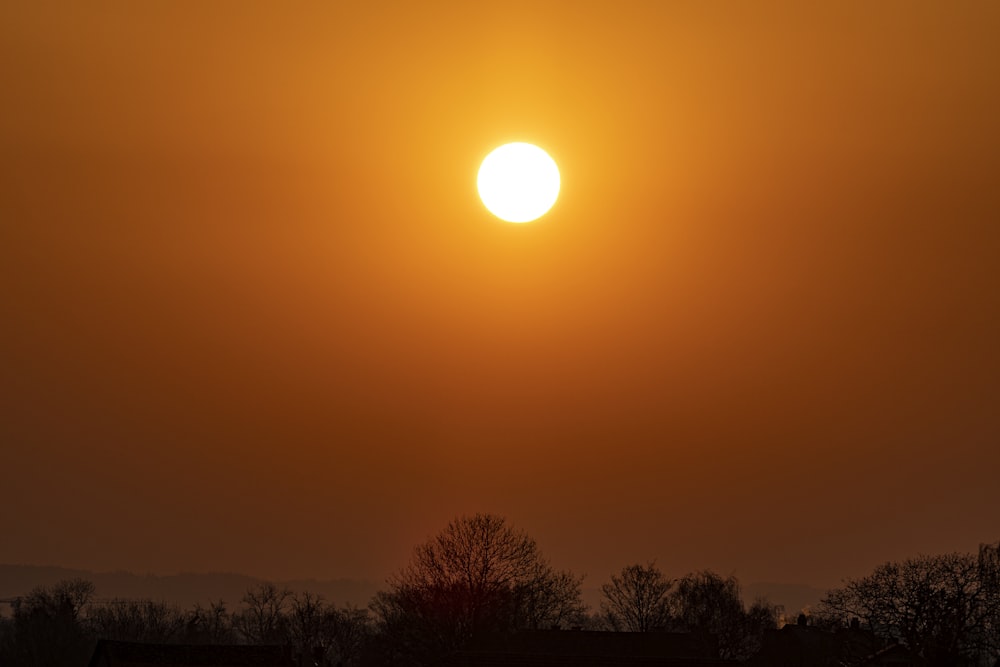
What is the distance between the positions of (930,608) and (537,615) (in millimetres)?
67412

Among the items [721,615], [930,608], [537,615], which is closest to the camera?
[930,608]

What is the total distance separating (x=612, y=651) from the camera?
91188 mm

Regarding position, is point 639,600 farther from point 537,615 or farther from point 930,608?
point 930,608

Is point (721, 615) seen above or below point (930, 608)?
above

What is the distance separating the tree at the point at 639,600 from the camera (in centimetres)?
15875

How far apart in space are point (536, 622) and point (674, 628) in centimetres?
3326

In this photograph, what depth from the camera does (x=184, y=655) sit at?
7494cm

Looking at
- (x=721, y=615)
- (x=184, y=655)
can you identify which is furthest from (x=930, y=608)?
(x=721, y=615)

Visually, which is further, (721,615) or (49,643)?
(721,615)

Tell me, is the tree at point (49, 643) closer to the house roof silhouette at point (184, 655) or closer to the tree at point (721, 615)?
the house roof silhouette at point (184, 655)

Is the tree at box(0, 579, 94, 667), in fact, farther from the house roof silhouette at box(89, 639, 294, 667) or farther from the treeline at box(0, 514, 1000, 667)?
the house roof silhouette at box(89, 639, 294, 667)

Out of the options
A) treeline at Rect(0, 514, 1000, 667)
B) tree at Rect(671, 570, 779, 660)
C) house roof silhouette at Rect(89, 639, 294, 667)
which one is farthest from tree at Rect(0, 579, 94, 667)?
tree at Rect(671, 570, 779, 660)

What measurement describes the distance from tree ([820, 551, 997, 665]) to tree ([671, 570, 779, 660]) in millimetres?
58483

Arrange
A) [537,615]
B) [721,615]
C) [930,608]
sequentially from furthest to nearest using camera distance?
[721,615], [537,615], [930,608]
